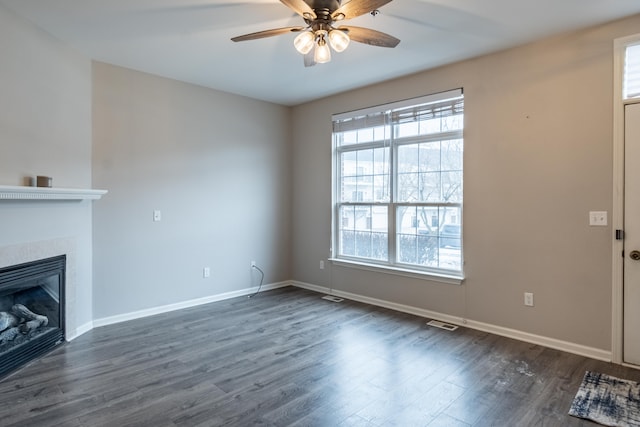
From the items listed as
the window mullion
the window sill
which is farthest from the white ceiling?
the window sill

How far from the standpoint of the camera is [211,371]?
2.78m

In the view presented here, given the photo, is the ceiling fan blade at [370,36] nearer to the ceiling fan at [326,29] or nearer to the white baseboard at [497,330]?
the ceiling fan at [326,29]

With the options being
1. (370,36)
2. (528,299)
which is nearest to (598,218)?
(528,299)

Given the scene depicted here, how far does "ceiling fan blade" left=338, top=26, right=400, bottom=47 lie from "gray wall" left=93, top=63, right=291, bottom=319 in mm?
2636

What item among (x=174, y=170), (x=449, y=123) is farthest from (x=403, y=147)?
(x=174, y=170)

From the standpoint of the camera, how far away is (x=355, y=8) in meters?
2.18

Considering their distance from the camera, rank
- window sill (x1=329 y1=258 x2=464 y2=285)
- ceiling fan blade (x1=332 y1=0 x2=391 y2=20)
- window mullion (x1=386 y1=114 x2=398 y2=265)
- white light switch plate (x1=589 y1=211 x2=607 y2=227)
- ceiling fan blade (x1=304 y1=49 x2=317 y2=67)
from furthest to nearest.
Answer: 1. window mullion (x1=386 y1=114 x2=398 y2=265)
2. window sill (x1=329 y1=258 x2=464 y2=285)
3. white light switch plate (x1=589 y1=211 x2=607 y2=227)
4. ceiling fan blade (x1=304 y1=49 x2=317 y2=67)
5. ceiling fan blade (x1=332 y1=0 x2=391 y2=20)

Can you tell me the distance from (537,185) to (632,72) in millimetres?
1044

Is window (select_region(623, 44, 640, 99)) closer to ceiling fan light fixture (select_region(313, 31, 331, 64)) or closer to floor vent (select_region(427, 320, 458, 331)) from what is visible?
ceiling fan light fixture (select_region(313, 31, 331, 64))

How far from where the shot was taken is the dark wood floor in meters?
2.20

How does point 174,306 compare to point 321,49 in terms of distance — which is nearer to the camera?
point 321,49

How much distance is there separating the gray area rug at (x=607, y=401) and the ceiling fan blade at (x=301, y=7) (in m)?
2.86

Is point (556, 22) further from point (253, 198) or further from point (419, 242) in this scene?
point (253, 198)

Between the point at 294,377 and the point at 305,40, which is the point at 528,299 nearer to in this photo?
the point at 294,377
